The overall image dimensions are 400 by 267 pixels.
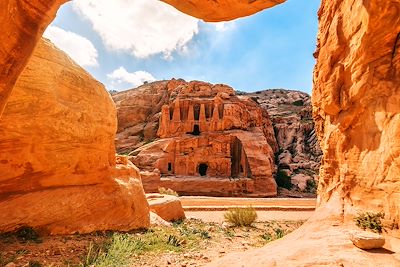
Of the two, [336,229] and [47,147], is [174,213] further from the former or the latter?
[336,229]

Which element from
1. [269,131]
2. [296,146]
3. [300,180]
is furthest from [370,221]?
[296,146]

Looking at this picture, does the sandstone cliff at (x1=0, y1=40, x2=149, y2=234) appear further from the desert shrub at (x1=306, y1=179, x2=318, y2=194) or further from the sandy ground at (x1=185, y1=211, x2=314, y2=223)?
the desert shrub at (x1=306, y1=179, x2=318, y2=194)

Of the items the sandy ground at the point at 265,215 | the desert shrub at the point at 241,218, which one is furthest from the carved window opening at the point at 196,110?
the desert shrub at the point at 241,218

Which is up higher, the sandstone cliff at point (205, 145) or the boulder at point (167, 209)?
the sandstone cliff at point (205, 145)

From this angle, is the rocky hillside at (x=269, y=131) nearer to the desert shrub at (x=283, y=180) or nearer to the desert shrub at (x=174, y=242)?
the desert shrub at (x=283, y=180)

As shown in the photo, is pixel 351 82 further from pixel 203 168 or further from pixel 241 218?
pixel 203 168

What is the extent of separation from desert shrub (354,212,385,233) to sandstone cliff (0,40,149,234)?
23.9ft

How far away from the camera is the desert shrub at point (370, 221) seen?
13.3 ft

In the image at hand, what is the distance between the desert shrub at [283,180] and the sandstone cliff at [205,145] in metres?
2.79

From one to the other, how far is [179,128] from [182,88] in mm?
10280

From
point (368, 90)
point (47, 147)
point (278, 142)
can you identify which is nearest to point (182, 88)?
point (278, 142)

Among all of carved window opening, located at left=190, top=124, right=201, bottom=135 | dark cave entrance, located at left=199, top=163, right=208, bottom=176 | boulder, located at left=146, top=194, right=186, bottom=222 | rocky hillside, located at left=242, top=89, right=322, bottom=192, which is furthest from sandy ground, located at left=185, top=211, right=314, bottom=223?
carved window opening, located at left=190, top=124, right=201, bottom=135

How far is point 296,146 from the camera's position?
51.4m

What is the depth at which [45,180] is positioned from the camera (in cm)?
775
